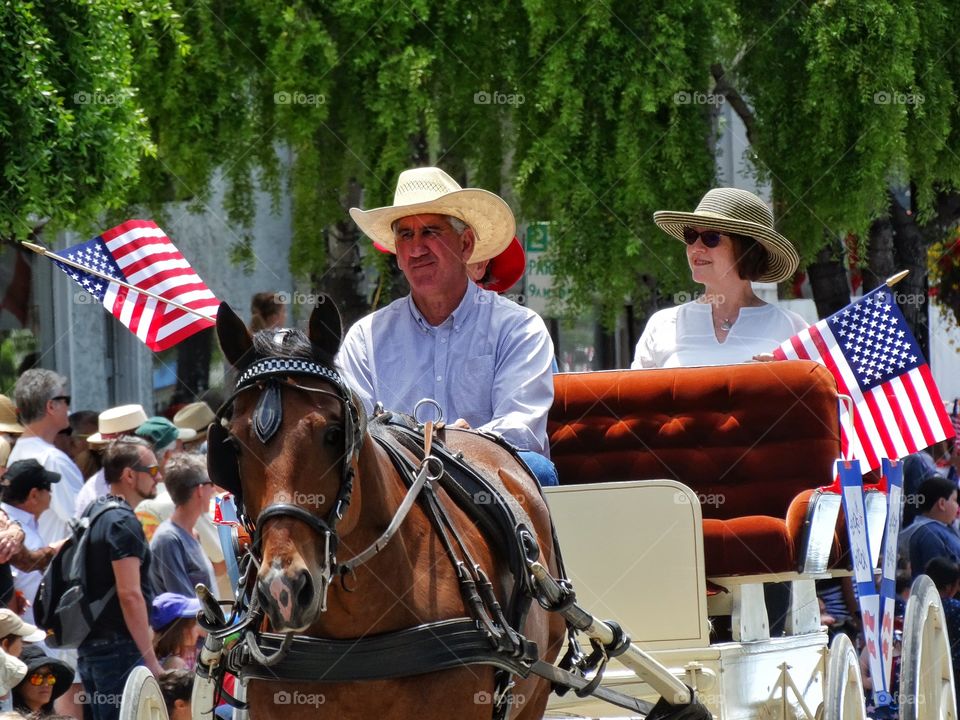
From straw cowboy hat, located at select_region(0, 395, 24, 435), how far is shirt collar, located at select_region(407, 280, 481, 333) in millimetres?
4096

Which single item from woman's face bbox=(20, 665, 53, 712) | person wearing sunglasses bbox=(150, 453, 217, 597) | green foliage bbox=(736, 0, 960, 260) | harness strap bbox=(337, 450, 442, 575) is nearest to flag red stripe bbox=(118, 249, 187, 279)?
person wearing sunglasses bbox=(150, 453, 217, 597)

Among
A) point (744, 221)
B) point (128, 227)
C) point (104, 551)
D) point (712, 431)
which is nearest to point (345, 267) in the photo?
point (128, 227)

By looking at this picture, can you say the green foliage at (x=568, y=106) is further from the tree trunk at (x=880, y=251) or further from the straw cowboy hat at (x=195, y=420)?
the straw cowboy hat at (x=195, y=420)

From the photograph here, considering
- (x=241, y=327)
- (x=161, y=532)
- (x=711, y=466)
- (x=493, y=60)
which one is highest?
(x=493, y=60)

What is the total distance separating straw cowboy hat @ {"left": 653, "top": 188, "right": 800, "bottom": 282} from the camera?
623 cm

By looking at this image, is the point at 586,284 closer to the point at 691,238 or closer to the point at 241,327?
the point at 691,238

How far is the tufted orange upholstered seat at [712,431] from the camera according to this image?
5551 mm

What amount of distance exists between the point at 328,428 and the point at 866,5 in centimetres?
905

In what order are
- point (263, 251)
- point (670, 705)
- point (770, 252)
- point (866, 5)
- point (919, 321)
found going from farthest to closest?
1. point (263, 251)
2. point (919, 321)
3. point (866, 5)
4. point (770, 252)
5. point (670, 705)

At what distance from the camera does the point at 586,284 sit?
37.7ft

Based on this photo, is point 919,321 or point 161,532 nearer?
point 161,532

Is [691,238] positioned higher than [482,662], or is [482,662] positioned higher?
[691,238]

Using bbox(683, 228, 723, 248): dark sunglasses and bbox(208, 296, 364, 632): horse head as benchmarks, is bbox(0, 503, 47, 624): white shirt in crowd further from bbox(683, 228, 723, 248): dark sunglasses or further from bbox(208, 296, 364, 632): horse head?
bbox(208, 296, 364, 632): horse head

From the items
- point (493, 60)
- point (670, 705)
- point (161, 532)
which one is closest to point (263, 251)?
point (493, 60)
